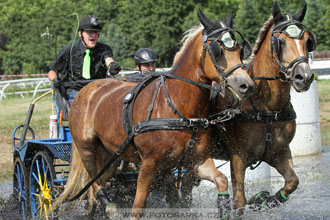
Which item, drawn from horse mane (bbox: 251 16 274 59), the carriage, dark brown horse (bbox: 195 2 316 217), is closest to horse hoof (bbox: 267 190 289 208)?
dark brown horse (bbox: 195 2 316 217)

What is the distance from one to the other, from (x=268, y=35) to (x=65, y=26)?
43.5 m

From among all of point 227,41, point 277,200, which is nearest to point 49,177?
point 277,200

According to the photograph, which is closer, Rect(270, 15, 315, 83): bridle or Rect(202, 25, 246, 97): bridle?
Rect(202, 25, 246, 97): bridle

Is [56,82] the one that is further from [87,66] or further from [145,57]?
[145,57]

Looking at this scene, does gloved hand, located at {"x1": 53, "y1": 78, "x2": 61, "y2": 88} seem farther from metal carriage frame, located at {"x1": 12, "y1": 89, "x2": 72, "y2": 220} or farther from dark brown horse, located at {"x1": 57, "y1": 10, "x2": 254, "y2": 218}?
dark brown horse, located at {"x1": 57, "y1": 10, "x2": 254, "y2": 218}

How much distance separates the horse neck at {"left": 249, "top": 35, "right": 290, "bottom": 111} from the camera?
5355 mm

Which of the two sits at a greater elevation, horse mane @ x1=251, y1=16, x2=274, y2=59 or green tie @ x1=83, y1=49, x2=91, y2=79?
horse mane @ x1=251, y1=16, x2=274, y2=59

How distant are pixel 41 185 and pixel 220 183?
2.64m

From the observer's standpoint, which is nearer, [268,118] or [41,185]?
[268,118]

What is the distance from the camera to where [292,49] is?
16.8ft

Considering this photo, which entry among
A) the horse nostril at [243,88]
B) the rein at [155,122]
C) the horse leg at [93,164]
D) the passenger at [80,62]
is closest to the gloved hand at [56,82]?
the passenger at [80,62]

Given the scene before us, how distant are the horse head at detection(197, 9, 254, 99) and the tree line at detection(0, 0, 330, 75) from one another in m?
34.5

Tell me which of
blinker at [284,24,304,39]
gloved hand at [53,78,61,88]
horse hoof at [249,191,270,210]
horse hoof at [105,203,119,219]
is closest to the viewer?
blinker at [284,24,304,39]

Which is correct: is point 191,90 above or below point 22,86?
above
